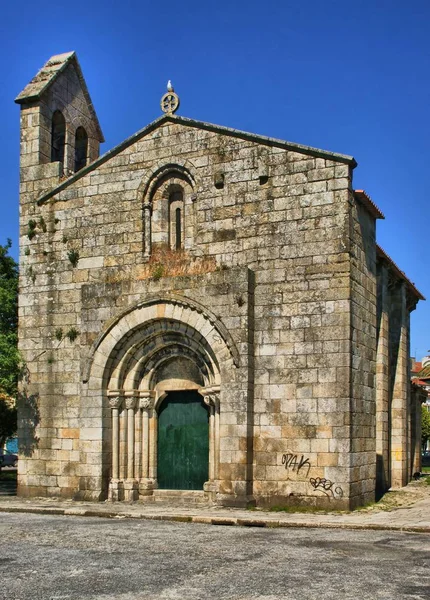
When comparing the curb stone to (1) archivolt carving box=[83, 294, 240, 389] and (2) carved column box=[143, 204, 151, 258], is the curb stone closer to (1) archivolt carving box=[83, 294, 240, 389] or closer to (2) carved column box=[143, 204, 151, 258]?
(1) archivolt carving box=[83, 294, 240, 389]

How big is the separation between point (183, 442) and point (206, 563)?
7.97 m

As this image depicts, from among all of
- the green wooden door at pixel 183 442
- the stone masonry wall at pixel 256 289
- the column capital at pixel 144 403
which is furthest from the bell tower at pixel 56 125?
the green wooden door at pixel 183 442

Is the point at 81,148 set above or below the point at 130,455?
above

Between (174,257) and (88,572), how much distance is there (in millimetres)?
9273

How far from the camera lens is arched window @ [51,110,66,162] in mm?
20156

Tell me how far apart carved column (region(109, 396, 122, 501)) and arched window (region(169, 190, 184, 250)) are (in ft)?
12.1

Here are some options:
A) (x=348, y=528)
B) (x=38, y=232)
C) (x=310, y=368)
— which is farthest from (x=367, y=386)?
(x=38, y=232)

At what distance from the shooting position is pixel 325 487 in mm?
15031

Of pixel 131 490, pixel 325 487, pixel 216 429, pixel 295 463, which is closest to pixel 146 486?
pixel 131 490

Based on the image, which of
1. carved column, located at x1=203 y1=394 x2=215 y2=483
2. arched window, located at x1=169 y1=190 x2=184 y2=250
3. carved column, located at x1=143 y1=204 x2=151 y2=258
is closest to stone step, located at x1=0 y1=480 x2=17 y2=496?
carved column, located at x1=203 y1=394 x2=215 y2=483

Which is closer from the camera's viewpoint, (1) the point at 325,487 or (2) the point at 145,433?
(1) the point at 325,487

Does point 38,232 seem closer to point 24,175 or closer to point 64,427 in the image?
point 24,175

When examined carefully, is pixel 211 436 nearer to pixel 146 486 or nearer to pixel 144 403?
pixel 144 403

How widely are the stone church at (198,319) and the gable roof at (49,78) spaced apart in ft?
0.20
